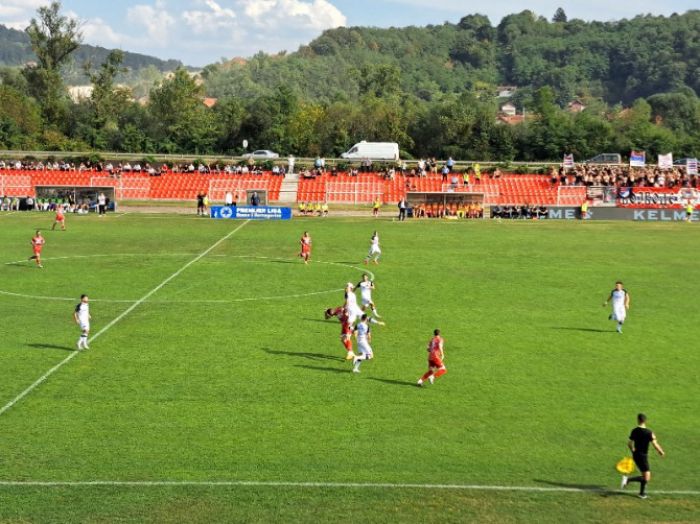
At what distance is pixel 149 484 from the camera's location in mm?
20484

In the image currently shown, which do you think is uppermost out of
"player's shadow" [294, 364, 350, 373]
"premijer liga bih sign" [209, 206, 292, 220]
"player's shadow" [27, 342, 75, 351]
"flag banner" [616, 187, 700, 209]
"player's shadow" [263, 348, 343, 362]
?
"flag banner" [616, 187, 700, 209]

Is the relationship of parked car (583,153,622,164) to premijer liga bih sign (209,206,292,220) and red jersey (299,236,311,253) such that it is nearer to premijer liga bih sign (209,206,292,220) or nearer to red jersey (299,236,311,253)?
premijer liga bih sign (209,206,292,220)

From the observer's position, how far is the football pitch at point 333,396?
20.0 metres

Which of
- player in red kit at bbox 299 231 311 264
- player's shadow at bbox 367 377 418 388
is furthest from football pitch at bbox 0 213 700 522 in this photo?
player in red kit at bbox 299 231 311 264

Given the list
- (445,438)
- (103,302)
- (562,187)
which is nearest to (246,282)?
(103,302)

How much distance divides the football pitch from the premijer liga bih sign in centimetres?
2880

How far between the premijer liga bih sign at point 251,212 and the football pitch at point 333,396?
28.8 m

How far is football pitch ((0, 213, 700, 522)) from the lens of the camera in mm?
19984

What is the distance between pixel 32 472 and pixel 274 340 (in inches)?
533

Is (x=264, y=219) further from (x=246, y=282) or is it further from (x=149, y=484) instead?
(x=149, y=484)

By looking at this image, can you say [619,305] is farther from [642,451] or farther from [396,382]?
[642,451]

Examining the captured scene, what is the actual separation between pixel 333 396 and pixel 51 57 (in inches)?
5099

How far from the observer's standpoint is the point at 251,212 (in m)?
81.2

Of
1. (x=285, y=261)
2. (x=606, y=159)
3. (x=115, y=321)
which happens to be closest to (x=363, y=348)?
(x=115, y=321)
